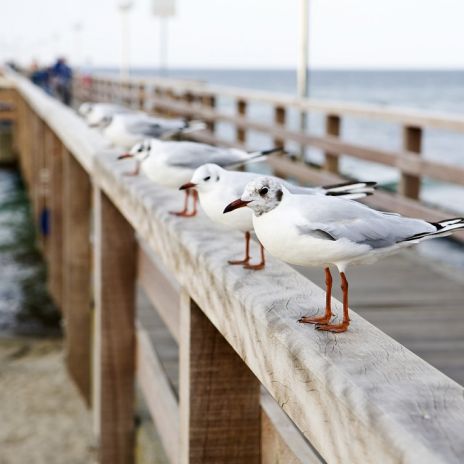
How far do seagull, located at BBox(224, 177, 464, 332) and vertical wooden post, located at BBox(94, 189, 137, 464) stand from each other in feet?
8.02

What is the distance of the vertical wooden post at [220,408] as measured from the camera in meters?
2.32

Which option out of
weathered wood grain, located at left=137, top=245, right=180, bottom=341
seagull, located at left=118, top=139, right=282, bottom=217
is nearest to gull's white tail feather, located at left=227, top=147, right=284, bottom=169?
seagull, located at left=118, top=139, right=282, bottom=217

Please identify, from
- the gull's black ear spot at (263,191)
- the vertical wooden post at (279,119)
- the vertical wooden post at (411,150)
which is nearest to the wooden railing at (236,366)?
the gull's black ear spot at (263,191)

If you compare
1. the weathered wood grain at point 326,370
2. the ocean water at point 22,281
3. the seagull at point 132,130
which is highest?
the seagull at point 132,130

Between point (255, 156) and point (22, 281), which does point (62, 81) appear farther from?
point (255, 156)

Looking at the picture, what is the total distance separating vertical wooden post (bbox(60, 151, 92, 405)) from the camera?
7691 millimetres

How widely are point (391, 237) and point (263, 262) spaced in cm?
46

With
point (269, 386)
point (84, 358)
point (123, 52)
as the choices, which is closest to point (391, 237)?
point (269, 386)

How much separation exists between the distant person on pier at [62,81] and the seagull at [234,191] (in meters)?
17.9

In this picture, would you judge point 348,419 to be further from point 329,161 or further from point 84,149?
point 329,161

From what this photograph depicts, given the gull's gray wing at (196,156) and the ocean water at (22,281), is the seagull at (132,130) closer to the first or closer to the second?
the gull's gray wing at (196,156)

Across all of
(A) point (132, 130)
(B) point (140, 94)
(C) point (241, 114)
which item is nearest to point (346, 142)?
(A) point (132, 130)

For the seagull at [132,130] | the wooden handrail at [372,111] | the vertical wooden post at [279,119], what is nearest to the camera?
the seagull at [132,130]

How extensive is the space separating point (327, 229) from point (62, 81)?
19935 millimetres
